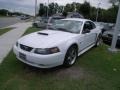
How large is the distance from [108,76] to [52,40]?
6.27 ft

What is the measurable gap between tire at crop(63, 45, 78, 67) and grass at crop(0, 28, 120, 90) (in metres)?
0.17

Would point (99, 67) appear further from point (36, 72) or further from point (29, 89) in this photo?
point (29, 89)

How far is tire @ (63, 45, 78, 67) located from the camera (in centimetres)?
474

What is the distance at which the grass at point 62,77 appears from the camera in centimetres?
391

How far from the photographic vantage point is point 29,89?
12.2ft

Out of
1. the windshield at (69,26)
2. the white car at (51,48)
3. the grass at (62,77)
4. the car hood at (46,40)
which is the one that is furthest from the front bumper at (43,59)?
the windshield at (69,26)

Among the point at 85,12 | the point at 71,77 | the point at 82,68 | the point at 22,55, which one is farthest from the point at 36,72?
the point at 85,12

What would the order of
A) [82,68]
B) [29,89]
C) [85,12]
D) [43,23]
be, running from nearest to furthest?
[29,89] → [82,68] → [43,23] → [85,12]

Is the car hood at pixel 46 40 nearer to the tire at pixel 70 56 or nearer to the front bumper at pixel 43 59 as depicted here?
the front bumper at pixel 43 59

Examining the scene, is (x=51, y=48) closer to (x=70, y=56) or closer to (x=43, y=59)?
(x=43, y=59)

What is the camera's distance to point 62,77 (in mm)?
4375

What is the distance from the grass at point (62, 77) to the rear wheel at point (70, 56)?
16 cm

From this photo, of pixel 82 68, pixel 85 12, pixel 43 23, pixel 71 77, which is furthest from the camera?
pixel 85 12

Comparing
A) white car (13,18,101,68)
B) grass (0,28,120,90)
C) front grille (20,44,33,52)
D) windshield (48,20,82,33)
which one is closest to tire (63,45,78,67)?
white car (13,18,101,68)
